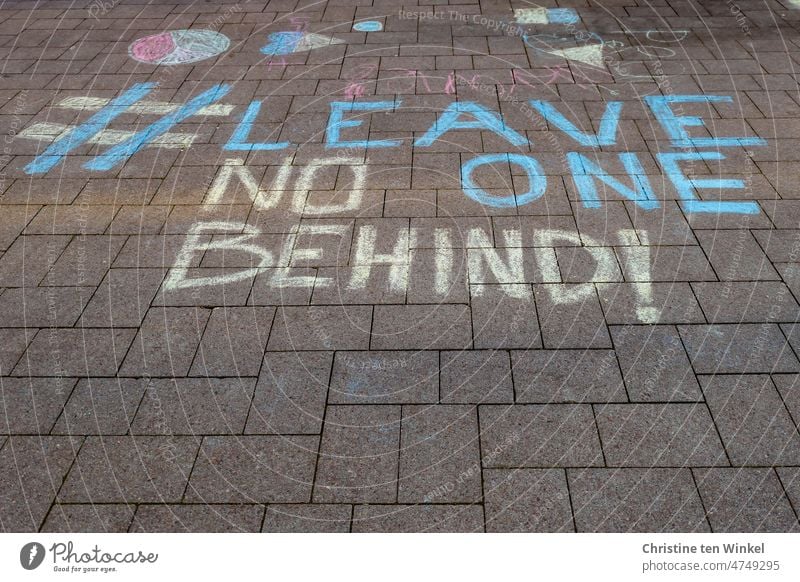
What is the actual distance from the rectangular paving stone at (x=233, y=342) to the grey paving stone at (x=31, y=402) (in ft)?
2.26

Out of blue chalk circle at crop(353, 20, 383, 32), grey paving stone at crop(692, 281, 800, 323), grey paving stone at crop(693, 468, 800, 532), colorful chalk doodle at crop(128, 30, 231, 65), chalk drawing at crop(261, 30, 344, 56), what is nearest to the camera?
grey paving stone at crop(693, 468, 800, 532)

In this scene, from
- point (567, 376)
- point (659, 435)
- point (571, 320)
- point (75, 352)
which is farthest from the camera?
point (571, 320)

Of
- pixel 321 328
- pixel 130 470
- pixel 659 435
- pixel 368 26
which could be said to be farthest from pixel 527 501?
pixel 368 26

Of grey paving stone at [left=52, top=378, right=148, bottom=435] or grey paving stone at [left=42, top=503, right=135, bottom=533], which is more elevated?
grey paving stone at [left=52, top=378, right=148, bottom=435]

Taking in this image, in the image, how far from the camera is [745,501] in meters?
3.25

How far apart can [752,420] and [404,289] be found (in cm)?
206

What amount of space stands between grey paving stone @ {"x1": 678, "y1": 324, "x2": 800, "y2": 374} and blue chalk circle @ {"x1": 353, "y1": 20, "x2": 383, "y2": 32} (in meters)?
5.97

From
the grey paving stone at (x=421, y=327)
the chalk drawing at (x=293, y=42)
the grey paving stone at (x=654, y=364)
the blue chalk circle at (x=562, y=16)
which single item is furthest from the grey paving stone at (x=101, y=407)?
the blue chalk circle at (x=562, y=16)

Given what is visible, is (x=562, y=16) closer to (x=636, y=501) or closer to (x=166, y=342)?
(x=166, y=342)

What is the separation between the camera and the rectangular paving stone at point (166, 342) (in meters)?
4.09

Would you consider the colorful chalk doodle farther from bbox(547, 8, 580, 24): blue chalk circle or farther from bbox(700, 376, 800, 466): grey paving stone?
bbox(700, 376, 800, 466): grey paving stone

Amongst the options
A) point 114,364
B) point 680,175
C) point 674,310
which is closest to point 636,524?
point 674,310

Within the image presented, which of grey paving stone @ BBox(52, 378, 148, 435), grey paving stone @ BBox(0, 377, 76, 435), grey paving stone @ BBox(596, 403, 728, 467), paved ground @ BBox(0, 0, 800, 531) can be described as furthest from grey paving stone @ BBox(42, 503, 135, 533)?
grey paving stone @ BBox(596, 403, 728, 467)

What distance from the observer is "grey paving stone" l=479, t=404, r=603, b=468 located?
348 centimetres
